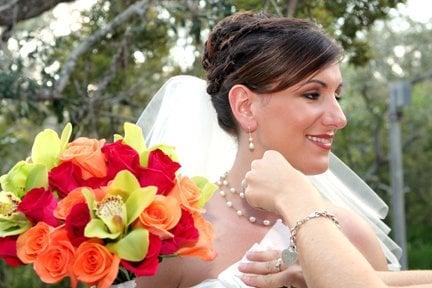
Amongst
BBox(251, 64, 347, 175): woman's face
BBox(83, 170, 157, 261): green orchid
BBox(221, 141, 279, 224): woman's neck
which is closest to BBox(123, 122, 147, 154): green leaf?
BBox(83, 170, 157, 261): green orchid

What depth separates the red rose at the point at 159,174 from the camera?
7.74 feet

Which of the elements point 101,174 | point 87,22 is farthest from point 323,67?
point 87,22

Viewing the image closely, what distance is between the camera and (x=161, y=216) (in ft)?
7.51

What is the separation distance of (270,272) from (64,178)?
0.60 meters

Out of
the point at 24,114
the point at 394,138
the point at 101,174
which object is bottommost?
the point at 394,138

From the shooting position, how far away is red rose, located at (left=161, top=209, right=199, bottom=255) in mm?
2322

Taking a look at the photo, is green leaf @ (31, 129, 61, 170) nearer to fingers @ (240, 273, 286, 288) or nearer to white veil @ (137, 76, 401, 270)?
fingers @ (240, 273, 286, 288)

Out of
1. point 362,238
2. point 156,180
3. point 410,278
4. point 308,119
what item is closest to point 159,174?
point 156,180

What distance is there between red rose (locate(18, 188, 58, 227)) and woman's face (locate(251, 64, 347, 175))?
38.6 inches

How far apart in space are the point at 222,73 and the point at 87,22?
570 cm

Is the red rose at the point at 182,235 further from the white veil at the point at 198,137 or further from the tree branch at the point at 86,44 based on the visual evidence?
the tree branch at the point at 86,44

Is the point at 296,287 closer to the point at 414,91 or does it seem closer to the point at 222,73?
the point at 222,73

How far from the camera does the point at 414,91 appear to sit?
27.2 metres

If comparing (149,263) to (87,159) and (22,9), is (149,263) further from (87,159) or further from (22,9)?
(22,9)
